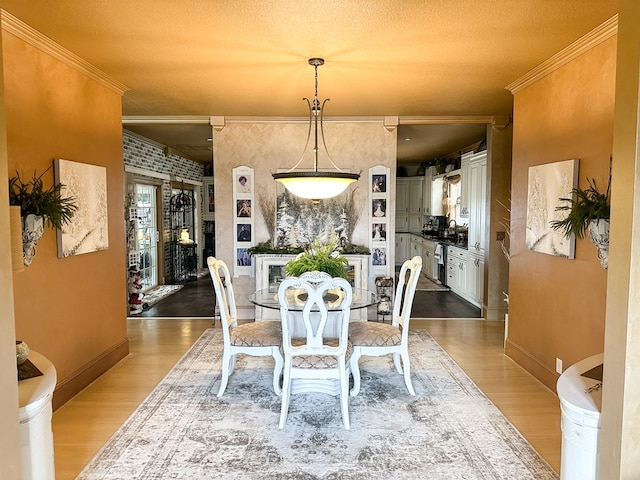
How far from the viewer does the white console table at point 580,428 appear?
183 cm

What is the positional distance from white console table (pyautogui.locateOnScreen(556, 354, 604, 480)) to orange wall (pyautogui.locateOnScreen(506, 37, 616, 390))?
1241mm

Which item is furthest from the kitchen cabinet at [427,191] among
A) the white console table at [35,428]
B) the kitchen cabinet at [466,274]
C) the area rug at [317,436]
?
the white console table at [35,428]

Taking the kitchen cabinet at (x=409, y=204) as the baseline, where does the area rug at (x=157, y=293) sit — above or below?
below

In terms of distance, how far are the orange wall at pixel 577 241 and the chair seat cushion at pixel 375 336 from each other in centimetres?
125

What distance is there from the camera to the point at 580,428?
6.14ft

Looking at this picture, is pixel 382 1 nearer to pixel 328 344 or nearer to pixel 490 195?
pixel 328 344

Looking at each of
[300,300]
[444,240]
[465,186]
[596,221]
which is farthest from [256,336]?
[444,240]

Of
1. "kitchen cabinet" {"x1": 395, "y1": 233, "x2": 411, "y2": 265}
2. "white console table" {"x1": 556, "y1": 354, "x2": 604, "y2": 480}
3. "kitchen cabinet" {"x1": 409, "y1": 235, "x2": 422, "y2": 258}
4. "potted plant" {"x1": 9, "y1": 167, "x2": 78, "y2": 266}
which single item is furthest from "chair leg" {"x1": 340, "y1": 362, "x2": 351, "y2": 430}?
"kitchen cabinet" {"x1": 395, "y1": 233, "x2": 411, "y2": 265}

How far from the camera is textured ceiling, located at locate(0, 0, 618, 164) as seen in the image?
8.70 ft

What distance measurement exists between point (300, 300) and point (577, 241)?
207cm

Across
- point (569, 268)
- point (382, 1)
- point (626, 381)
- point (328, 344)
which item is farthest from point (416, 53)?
point (626, 381)

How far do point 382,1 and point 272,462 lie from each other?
2656 mm

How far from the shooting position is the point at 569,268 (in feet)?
11.1

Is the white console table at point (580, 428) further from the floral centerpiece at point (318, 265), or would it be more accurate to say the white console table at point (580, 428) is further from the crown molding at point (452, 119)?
the crown molding at point (452, 119)
